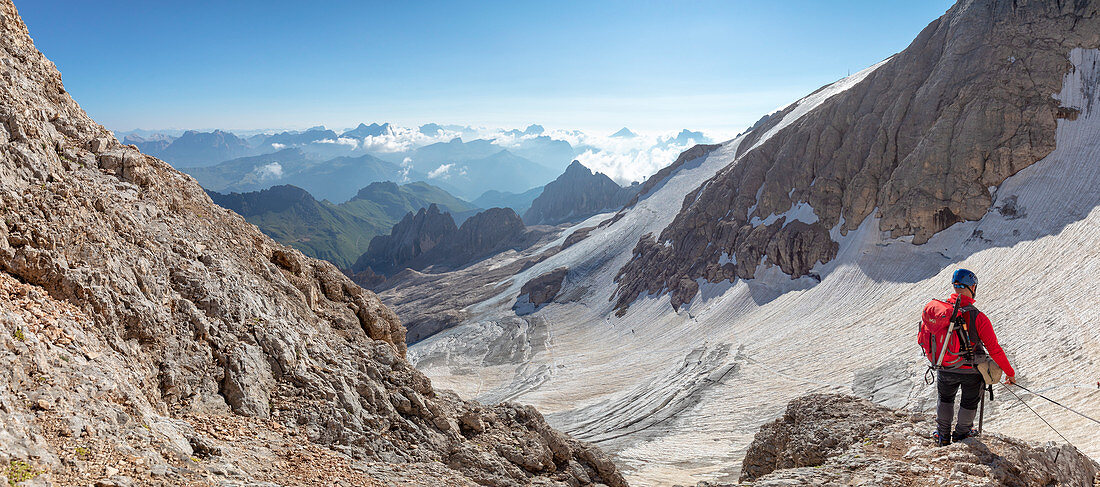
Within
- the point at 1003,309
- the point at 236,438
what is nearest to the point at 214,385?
the point at 236,438

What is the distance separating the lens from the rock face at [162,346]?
7.89m

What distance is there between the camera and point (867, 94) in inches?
2793

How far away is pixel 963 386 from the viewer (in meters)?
9.95

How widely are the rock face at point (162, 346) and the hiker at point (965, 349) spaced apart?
1170 centimetres

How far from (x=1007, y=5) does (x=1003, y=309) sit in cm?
4234

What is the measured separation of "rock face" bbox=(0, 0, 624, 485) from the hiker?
38.4 feet

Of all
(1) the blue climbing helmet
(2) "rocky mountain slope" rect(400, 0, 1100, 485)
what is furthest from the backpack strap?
(2) "rocky mountain slope" rect(400, 0, 1100, 485)

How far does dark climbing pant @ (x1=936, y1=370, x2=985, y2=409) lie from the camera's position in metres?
9.82

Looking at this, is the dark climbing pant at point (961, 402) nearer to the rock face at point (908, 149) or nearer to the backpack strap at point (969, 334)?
the backpack strap at point (969, 334)

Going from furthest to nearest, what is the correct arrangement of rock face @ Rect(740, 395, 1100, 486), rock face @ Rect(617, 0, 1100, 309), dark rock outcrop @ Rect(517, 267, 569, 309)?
dark rock outcrop @ Rect(517, 267, 569, 309), rock face @ Rect(617, 0, 1100, 309), rock face @ Rect(740, 395, 1100, 486)

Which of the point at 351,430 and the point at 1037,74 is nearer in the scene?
the point at 351,430

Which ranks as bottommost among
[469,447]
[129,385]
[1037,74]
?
[469,447]

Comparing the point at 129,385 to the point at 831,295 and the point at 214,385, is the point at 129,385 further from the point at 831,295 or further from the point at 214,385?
the point at 831,295

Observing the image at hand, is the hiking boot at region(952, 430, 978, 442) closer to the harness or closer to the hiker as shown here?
the hiker
